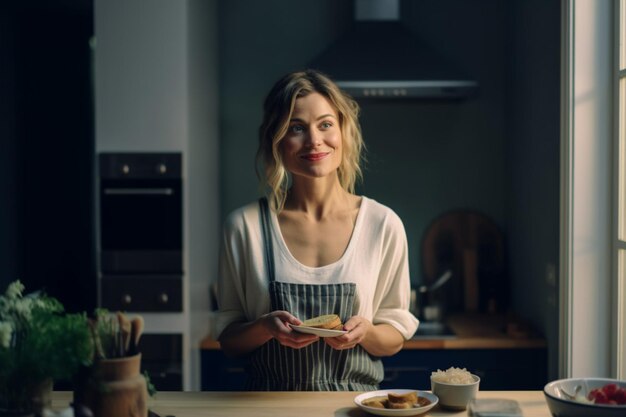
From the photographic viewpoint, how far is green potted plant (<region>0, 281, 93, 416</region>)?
127 centimetres

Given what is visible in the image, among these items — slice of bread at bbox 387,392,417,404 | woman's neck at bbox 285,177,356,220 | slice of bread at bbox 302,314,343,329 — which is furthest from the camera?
woman's neck at bbox 285,177,356,220

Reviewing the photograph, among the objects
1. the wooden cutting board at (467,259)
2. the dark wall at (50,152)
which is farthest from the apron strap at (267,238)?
the wooden cutting board at (467,259)

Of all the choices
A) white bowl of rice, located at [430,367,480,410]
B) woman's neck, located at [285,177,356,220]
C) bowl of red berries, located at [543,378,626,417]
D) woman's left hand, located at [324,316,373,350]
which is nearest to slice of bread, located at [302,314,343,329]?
woman's left hand, located at [324,316,373,350]

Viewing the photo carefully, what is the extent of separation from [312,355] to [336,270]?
21 cm

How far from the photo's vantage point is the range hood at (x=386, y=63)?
3146 millimetres

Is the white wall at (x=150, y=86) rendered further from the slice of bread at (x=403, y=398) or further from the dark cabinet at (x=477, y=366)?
the slice of bread at (x=403, y=398)

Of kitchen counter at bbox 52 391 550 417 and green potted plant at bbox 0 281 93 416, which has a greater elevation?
green potted plant at bbox 0 281 93 416

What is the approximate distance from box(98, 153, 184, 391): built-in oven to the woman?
1.08 metres

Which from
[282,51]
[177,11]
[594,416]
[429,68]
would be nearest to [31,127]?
[177,11]

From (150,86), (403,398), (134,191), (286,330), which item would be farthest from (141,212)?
(403,398)

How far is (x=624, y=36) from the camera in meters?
2.39

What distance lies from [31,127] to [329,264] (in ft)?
6.65

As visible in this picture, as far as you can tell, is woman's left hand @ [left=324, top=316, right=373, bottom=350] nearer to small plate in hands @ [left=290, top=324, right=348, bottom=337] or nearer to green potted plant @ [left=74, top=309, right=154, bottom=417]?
small plate in hands @ [left=290, top=324, right=348, bottom=337]

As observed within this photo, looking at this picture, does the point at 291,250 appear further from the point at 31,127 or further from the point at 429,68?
the point at 31,127
